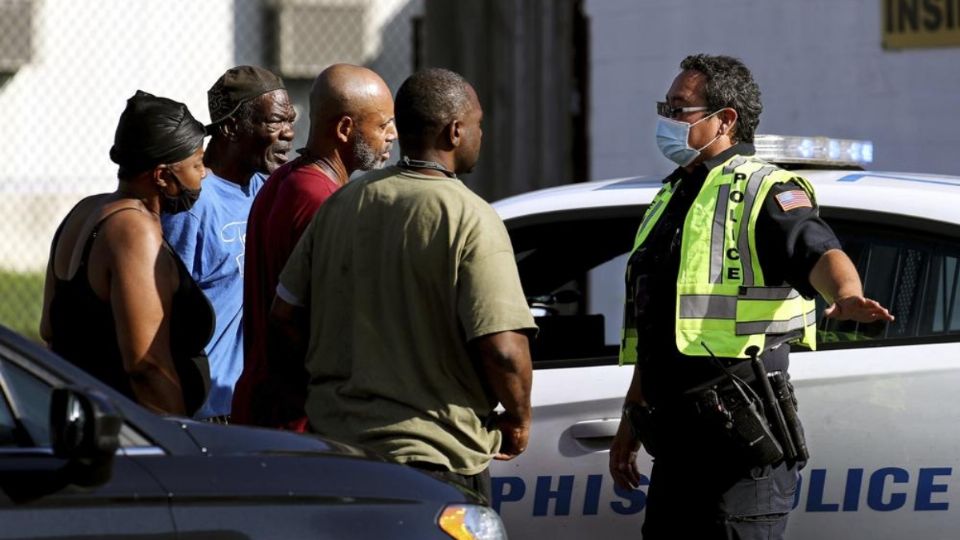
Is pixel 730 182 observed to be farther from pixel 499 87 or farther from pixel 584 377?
pixel 499 87

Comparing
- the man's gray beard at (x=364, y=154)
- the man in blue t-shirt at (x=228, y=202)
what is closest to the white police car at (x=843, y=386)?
the man in blue t-shirt at (x=228, y=202)

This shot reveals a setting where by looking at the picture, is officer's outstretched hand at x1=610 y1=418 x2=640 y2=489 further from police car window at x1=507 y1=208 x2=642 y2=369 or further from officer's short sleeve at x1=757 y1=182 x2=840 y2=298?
officer's short sleeve at x1=757 y1=182 x2=840 y2=298

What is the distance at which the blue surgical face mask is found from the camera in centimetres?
384

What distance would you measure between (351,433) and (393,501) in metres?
0.43

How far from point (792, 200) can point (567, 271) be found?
1520 millimetres

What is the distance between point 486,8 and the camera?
10.9m

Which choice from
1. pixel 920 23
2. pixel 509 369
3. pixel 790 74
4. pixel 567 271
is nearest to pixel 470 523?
pixel 509 369

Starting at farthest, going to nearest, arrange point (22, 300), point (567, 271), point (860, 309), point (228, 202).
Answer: point (22, 300)
point (567, 271)
point (228, 202)
point (860, 309)

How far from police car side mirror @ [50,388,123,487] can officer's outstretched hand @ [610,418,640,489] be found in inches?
63.1

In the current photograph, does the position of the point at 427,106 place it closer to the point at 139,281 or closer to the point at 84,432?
the point at 139,281

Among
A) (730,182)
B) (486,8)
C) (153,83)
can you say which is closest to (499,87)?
(486,8)

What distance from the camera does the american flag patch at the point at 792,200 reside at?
358 centimetres

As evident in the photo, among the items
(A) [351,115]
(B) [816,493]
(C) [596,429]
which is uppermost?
(A) [351,115]

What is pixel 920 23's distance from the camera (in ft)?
28.6
